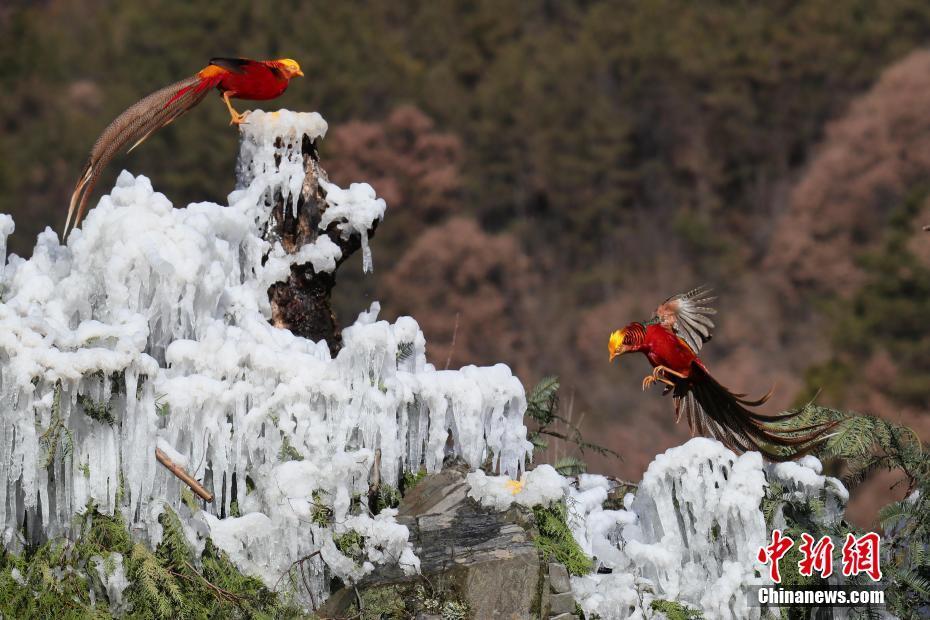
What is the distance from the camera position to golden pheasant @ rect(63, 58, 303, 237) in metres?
4.84

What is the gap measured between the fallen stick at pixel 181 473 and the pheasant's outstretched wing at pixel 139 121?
3.58 ft

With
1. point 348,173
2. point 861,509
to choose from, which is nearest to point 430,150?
point 348,173

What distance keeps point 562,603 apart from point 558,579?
3.7 inches

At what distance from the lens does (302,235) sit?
17.6 feet

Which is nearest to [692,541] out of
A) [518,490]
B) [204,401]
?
[518,490]

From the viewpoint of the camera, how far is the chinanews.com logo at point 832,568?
4.78m

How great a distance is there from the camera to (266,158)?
208 inches

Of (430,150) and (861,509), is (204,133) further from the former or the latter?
(861,509)

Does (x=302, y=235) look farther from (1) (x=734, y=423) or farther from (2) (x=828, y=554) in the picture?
(2) (x=828, y=554)

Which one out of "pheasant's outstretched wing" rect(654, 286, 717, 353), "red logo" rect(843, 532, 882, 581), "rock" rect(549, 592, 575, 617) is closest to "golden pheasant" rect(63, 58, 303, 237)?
"pheasant's outstretched wing" rect(654, 286, 717, 353)

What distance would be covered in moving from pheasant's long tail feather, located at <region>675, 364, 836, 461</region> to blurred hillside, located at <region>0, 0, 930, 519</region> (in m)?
12.9

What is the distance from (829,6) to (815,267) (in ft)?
19.5

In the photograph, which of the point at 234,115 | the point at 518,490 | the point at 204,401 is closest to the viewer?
the point at 204,401

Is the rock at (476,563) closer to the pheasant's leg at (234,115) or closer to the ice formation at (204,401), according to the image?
the ice formation at (204,401)
